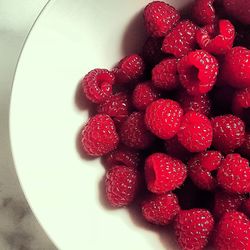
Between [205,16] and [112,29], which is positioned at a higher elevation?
[205,16]

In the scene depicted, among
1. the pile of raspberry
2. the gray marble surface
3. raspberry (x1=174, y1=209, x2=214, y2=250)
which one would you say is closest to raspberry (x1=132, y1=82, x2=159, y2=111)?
the pile of raspberry

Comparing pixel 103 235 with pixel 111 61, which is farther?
pixel 111 61

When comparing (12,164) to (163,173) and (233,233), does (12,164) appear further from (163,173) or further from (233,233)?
(233,233)

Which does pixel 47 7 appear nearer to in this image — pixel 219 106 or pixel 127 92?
pixel 127 92

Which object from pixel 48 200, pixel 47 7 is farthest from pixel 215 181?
pixel 47 7

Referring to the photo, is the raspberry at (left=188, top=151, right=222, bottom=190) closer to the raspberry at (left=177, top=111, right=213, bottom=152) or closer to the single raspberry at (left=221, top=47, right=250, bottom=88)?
the raspberry at (left=177, top=111, right=213, bottom=152)
